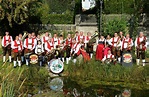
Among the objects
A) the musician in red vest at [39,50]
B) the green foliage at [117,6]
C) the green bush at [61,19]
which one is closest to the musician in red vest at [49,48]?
the musician in red vest at [39,50]

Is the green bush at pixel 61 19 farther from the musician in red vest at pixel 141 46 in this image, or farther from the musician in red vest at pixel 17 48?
the musician in red vest at pixel 141 46

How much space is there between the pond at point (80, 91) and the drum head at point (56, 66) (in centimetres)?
109

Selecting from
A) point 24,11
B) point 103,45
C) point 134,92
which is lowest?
point 134,92

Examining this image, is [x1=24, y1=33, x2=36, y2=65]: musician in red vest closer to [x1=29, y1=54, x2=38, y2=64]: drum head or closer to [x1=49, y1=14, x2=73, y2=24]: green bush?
[x1=29, y1=54, x2=38, y2=64]: drum head

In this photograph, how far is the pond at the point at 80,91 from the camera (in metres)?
12.0

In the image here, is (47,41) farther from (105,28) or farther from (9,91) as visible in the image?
(9,91)

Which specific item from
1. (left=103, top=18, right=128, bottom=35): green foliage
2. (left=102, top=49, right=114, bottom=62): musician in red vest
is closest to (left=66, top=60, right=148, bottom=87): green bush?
(left=102, top=49, right=114, bottom=62): musician in red vest

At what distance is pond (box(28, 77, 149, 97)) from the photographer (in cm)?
1197

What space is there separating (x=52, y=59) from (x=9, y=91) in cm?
849

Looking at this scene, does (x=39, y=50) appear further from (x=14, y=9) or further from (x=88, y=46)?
(x=14, y=9)

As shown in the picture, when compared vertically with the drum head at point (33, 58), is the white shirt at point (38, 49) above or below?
above

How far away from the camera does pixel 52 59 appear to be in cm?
1522

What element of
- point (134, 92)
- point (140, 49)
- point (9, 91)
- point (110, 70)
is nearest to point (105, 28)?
point (140, 49)

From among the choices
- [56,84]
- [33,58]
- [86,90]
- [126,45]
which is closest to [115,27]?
[126,45]
